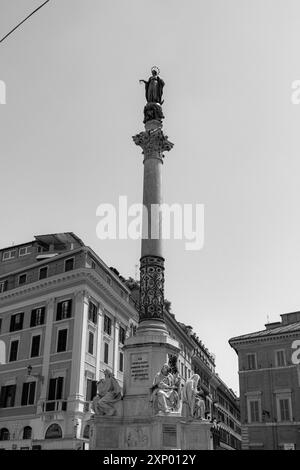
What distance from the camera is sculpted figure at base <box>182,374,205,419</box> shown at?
817 inches

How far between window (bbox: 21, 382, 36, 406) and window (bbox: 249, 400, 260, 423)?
20220mm

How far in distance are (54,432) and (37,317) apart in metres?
9.98

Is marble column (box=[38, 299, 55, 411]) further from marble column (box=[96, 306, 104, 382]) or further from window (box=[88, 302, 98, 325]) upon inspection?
marble column (box=[96, 306, 104, 382])

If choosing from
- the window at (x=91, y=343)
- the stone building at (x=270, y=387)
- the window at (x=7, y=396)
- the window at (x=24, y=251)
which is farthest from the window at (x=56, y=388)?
the stone building at (x=270, y=387)

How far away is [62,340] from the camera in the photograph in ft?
137

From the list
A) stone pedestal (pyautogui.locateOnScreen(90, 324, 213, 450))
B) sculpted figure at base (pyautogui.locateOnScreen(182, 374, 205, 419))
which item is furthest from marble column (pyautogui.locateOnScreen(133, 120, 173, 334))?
sculpted figure at base (pyautogui.locateOnScreen(182, 374, 205, 419))

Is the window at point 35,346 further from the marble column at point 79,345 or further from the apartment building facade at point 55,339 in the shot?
the marble column at point 79,345

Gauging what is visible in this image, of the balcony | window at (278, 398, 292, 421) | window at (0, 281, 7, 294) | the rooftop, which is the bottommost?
the balcony

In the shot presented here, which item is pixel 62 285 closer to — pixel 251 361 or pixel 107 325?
pixel 107 325

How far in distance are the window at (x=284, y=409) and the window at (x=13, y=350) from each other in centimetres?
2345

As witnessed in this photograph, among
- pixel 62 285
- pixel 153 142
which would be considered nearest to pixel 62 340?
pixel 62 285

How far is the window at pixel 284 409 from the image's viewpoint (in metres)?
46.5

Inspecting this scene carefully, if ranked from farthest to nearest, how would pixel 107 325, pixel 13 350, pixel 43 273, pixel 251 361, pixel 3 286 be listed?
1. pixel 251 361
2. pixel 3 286
3. pixel 107 325
4. pixel 43 273
5. pixel 13 350
